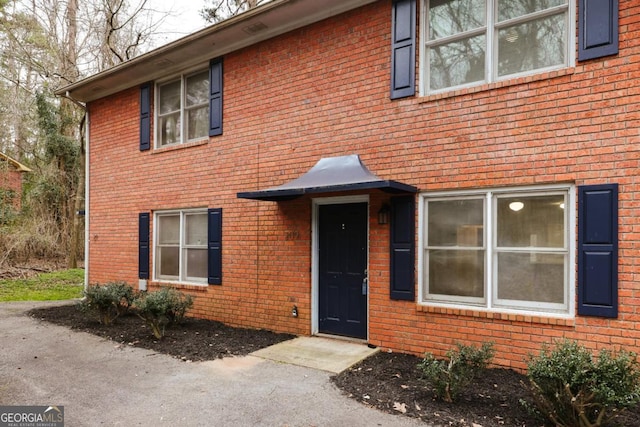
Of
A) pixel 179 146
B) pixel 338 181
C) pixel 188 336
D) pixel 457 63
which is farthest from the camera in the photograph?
pixel 179 146

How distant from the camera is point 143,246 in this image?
30.0 feet

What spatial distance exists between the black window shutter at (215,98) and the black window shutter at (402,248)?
395 cm

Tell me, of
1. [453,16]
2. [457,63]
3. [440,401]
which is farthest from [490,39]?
[440,401]

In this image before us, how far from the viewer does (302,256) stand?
6758 mm

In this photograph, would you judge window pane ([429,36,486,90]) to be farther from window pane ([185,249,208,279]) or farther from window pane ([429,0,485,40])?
window pane ([185,249,208,279])

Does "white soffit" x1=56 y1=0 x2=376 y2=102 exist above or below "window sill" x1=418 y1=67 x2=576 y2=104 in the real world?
above

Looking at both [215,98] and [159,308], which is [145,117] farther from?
[159,308]

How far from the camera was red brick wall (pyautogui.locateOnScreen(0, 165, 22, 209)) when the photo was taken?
1629cm

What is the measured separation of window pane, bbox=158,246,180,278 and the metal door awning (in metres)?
3.33

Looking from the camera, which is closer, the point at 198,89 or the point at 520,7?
the point at 520,7

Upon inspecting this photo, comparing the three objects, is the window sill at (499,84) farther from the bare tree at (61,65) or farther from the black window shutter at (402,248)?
the bare tree at (61,65)

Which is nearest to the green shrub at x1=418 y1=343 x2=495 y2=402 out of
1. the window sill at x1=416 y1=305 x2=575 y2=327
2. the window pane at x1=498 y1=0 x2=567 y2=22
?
the window sill at x1=416 y1=305 x2=575 y2=327

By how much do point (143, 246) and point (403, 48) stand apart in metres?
6.79

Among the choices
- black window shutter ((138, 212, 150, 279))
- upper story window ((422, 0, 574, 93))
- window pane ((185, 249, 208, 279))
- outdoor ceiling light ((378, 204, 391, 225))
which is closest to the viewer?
upper story window ((422, 0, 574, 93))
